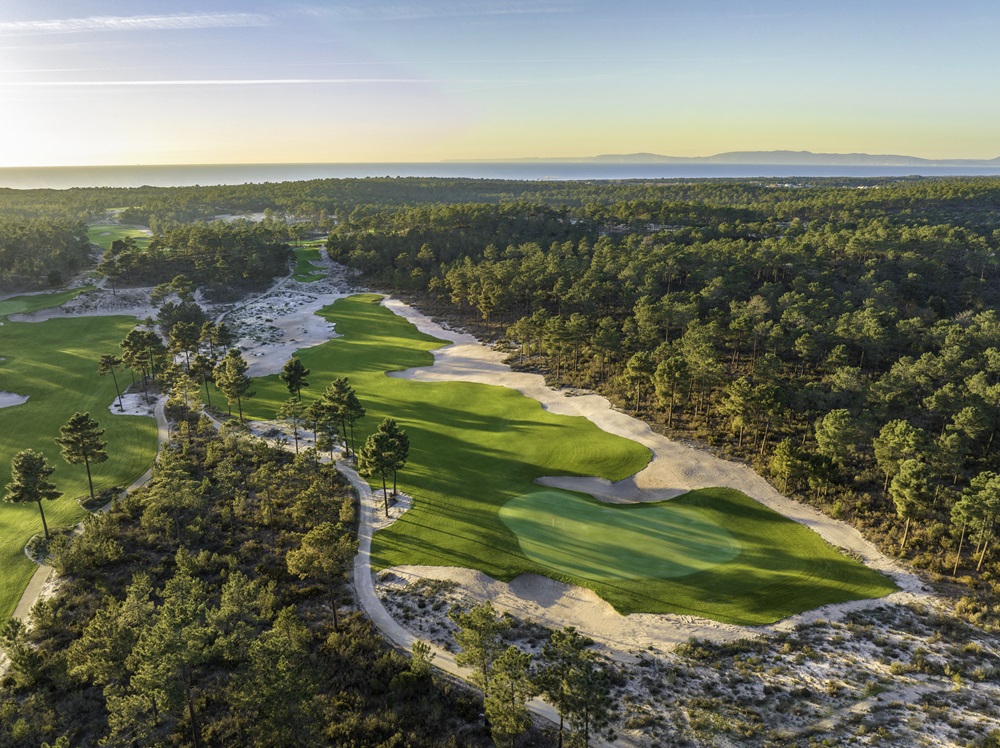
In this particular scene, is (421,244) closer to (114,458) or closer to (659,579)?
(114,458)

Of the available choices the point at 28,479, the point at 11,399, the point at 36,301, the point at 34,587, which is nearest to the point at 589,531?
the point at 34,587

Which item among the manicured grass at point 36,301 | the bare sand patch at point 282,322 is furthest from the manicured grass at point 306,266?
the manicured grass at point 36,301

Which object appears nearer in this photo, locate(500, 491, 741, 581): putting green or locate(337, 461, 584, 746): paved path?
locate(337, 461, 584, 746): paved path

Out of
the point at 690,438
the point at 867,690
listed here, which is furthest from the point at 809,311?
the point at 867,690

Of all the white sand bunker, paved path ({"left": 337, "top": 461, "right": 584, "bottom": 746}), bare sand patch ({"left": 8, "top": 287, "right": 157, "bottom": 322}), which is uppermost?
bare sand patch ({"left": 8, "top": 287, "right": 157, "bottom": 322})

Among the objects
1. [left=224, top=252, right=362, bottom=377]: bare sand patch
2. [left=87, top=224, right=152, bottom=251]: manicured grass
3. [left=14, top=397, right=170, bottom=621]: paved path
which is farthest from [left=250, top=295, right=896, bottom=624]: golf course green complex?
[left=87, top=224, right=152, bottom=251]: manicured grass

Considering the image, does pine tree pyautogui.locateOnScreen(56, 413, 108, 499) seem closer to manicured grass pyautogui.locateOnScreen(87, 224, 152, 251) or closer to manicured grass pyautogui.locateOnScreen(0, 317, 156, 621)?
manicured grass pyautogui.locateOnScreen(0, 317, 156, 621)
